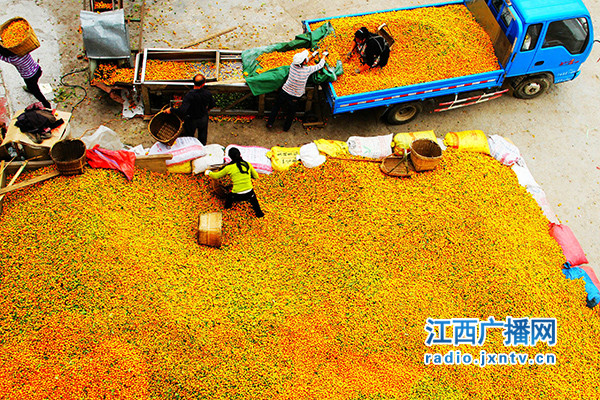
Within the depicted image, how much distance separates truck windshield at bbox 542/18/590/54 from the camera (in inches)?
387

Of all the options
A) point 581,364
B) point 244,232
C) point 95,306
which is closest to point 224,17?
point 244,232

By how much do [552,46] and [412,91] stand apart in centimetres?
330

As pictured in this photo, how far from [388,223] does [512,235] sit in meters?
2.14

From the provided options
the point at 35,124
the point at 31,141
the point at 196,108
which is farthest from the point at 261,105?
the point at 31,141

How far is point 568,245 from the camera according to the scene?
26.6 feet

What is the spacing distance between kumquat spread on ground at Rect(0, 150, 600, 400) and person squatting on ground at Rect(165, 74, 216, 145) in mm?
1105

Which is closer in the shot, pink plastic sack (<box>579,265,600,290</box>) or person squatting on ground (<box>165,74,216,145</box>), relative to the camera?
pink plastic sack (<box>579,265,600,290</box>)

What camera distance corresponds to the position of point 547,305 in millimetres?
7348

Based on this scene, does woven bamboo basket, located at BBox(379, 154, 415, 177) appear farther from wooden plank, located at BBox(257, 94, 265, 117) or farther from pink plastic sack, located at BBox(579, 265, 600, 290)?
pink plastic sack, located at BBox(579, 265, 600, 290)

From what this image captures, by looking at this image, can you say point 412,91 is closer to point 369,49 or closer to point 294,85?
point 369,49

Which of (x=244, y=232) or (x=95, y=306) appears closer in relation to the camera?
(x=95, y=306)

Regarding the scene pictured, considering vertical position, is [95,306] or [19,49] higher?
[19,49]

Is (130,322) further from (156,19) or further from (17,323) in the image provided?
(156,19)

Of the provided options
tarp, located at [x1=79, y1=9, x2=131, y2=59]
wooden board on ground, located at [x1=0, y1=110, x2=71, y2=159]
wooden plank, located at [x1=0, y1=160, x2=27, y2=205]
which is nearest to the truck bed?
tarp, located at [x1=79, y1=9, x2=131, y2=59]
